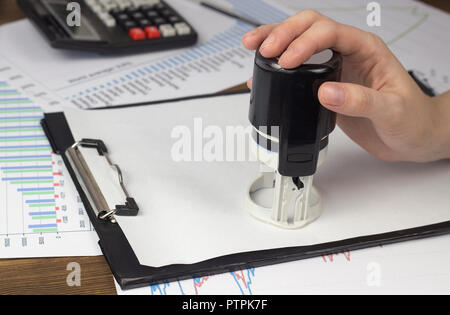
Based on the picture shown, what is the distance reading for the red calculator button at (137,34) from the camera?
87 centimetres

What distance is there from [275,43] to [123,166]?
0.21 m

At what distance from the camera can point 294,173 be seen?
0.52m

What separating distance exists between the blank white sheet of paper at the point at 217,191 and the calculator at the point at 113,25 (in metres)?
0.17

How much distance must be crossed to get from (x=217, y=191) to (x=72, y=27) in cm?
40

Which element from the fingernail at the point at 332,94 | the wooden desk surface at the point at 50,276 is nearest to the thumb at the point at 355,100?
the fingernail at the point at 332,94

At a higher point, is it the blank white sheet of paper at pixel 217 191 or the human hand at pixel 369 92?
the human hand at pixel 369 92

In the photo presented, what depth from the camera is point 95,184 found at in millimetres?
581

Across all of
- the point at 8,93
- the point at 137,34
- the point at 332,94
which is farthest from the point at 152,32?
the point at 332,94

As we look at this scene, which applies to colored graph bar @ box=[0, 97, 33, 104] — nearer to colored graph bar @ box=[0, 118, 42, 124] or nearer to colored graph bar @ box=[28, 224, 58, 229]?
colored graph bar @ box=[0, 118, 42, 124]

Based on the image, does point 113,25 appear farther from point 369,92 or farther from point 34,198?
point 369,92

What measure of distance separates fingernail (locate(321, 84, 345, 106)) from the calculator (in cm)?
44

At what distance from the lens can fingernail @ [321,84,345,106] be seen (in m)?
0.48

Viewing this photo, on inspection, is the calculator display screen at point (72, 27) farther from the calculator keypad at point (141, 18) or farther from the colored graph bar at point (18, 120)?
the colored graph bar at point (18, 120)

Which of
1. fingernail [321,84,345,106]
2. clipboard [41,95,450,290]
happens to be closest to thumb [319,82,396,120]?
fingernail [321,84,345,106]
